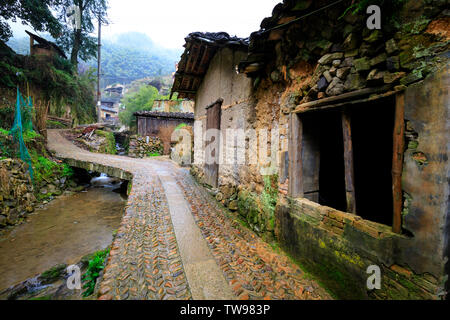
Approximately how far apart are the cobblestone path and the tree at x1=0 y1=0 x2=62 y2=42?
20.5 m

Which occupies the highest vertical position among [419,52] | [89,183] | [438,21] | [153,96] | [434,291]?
[153,96]

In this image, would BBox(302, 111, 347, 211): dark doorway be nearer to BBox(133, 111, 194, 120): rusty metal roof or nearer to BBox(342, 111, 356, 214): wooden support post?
BBox(342, 111, 356, 214): wooden support post

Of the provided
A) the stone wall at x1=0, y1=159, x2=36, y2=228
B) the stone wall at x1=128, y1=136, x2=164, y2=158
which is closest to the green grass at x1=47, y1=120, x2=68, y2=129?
the stone wall at x1=128, y1=136, x2=164, y2=158

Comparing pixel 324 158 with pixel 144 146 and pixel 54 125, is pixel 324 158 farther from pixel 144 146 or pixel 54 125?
pixel 54 125

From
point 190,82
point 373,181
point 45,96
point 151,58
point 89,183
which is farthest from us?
point 151,58

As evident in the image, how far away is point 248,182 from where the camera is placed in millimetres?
4582

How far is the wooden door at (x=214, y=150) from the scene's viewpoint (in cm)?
625

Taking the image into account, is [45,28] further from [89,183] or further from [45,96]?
[89,183]

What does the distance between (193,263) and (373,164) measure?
390cm

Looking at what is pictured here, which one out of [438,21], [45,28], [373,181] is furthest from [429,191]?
[45,28]

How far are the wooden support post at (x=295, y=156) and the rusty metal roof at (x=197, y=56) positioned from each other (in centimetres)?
234

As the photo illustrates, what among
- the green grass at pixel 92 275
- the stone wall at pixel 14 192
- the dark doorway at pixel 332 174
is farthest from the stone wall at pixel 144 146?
the dark doorway at pixel 332 174

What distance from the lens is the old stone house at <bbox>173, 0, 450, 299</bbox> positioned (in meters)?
1.72

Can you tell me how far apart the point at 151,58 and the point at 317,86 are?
8295cm
